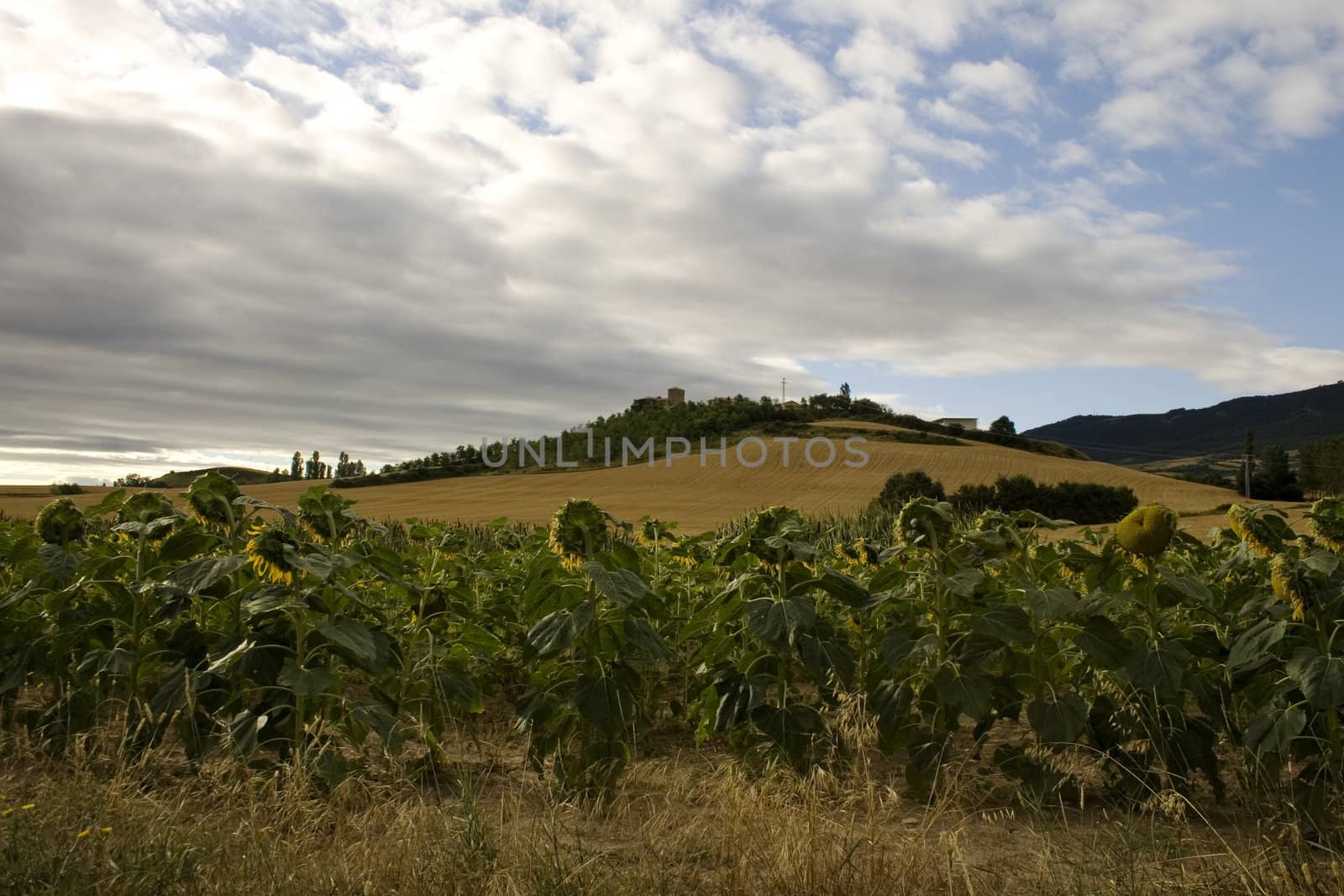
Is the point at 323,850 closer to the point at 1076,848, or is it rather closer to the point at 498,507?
the point at 1076,848

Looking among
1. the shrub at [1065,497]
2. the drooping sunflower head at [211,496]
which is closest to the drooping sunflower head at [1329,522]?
the drooping sunflower head at [211,496]

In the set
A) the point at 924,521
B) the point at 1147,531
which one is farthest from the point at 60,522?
the point at 1147,531

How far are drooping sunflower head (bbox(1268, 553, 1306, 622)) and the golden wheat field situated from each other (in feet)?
130

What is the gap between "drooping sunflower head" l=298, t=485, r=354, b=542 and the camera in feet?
14.9

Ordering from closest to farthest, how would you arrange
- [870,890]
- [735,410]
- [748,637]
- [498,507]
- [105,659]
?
1. [870,890]
2. [105,659]
3. [748,637]
4. [498,507]
5. [735,410]

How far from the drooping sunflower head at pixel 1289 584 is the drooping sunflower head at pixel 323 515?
4.10 meters

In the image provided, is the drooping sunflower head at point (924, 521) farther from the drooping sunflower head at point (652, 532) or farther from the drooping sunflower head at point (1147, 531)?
the drooping sunflower head at point (652, 532)

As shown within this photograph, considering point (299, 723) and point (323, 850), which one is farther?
point (299, 723)

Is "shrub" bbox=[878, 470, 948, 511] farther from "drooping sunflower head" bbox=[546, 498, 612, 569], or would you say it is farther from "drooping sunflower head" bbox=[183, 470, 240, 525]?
"drooping sunflower head" bbox=[183, 470, 240, 525]

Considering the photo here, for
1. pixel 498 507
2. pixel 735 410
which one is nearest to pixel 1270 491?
pixel 735 410

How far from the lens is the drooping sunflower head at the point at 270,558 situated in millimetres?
3705

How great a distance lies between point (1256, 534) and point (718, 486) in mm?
58704

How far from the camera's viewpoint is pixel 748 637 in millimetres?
4582

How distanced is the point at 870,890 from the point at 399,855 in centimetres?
159
